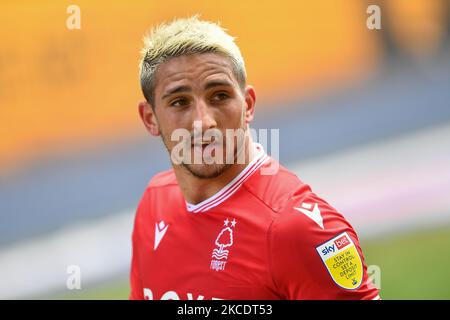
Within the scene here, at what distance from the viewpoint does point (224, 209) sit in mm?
1803

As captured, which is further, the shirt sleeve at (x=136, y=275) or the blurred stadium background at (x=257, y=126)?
the blurred stadium background at (x=257, y=126)

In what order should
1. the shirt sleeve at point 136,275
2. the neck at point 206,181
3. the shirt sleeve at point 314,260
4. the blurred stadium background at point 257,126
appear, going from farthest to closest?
the blurred stadium background at point 257,126, the shirt sleeve at point 136,275, the neck at point 206,181, the shirt sleeve at point 314,260

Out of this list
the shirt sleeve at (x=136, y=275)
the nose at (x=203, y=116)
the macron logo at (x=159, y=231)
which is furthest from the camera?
the shirt sleeve at (x=136, y=275)

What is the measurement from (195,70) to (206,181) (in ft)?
1.22

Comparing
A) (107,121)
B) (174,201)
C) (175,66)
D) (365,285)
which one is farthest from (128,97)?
(365,285)

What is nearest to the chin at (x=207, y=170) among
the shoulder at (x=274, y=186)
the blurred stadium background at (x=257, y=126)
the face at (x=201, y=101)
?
the face at (x=201, y=101)

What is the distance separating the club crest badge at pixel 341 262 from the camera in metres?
1.55

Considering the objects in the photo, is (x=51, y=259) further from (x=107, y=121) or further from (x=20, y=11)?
A: (x=20, y=11)

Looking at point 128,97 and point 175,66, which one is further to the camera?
point 128,97

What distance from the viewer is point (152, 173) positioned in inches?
131

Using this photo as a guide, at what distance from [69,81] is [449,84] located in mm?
2155

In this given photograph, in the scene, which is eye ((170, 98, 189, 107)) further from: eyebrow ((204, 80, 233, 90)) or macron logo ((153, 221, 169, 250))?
macron logo ((153, 221, 169, 250))

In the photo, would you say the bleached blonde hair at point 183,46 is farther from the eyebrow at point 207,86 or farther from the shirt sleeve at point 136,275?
the shirt sleeve at point 136,275

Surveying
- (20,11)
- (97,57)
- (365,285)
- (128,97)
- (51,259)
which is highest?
(20,11)
